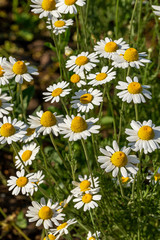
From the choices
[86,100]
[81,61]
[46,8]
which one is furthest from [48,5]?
[86,100]

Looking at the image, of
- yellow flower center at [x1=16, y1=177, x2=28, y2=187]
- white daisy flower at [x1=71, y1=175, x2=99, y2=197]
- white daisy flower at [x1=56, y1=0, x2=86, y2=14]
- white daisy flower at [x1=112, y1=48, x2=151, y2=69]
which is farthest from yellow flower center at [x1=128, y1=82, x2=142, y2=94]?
yellow flower center at [x1=16, y1=177, x2=28, y2=187]

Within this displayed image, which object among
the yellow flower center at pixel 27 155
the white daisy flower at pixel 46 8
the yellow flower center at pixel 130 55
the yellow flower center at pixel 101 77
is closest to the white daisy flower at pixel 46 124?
the yellow flower center at pixel 27 155

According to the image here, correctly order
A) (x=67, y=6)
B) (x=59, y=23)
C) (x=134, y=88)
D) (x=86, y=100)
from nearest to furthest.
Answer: (x=134, y=88)
(x=86, y=100)
(x=67, y=6)
(x=59, y=23)

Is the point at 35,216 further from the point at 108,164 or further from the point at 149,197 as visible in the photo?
the point at 149,197

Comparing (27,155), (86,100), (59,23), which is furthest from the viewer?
(59,23)

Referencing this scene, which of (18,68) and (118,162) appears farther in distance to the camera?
(18,68)

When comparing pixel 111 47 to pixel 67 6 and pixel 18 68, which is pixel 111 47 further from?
pixel 18 68
